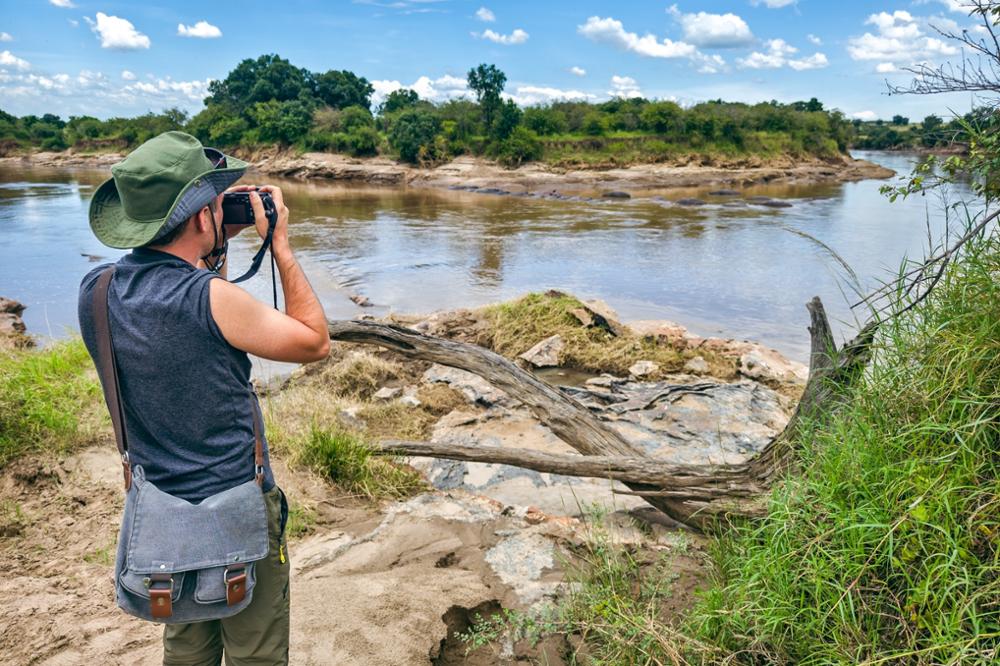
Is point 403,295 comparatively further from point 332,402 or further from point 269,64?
point 269,64

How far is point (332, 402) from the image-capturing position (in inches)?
238

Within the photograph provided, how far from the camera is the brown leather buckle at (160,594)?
171 centimetres

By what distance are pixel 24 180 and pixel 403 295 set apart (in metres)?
37.0

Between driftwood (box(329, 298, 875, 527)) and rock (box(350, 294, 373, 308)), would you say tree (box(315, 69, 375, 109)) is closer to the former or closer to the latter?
rock (box(350, 294, 373, 308))

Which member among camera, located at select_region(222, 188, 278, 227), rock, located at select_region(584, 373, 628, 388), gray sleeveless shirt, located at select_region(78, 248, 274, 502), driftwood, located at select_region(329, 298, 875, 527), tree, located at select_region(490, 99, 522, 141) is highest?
tree, located at select_region(490, 99, 522, 141)

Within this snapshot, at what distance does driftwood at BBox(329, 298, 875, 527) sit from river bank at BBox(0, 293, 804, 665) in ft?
0.71

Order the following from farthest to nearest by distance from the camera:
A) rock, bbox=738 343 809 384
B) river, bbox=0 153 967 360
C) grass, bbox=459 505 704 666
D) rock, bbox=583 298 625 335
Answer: river, bbox=0 153 967 360 < rock, bbox=583 298 625 335 < rock, bbox=738 343 809 384 < grass, bbox=459 505 704 666

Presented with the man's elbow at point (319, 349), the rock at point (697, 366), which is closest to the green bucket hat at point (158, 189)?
the man's elbow at point (319, 349)

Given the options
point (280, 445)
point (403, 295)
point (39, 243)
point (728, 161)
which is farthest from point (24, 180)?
point (280, 445)

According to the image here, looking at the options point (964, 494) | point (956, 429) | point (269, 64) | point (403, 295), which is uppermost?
point (269, 64)

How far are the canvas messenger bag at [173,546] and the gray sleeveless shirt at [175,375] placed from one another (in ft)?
0.10

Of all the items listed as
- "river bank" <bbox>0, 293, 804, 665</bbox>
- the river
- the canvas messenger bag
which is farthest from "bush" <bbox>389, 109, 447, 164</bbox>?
the canvas messenger bag

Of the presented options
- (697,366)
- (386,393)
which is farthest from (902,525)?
(697,366)

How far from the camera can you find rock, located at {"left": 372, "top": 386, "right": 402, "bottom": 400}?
6625mm
